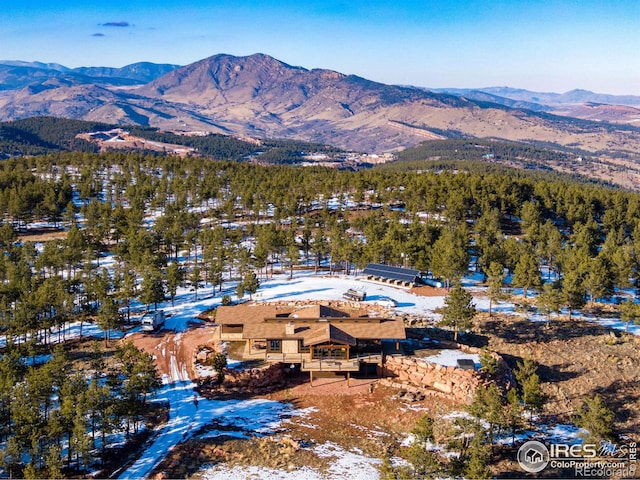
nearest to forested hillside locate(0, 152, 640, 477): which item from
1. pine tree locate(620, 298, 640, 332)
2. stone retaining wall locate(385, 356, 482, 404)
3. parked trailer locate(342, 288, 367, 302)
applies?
pine tree locate(620, 298, 640, 332)

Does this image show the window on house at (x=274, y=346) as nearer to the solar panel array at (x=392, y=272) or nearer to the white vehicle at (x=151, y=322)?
the white vehicle at (x=151, y=322)

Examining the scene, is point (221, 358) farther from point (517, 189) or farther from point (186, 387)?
point (517, 189)

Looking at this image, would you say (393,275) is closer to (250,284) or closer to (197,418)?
(250,284)

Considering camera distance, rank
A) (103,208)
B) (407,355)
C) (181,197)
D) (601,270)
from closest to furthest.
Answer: (407,355), (601,270), (103,208), (181,197)

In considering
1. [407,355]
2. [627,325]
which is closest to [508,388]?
[407,355]

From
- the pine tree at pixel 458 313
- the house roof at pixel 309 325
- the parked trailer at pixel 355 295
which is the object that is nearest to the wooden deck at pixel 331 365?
the house roof at pixel 309 325

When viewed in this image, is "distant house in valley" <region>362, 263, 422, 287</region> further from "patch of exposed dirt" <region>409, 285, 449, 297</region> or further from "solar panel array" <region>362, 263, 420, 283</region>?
"patch of exposed dirt" <region>409, 285, 449, 297</region>

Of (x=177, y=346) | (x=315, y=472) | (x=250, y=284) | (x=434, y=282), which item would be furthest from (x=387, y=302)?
(x=315, y=472)
